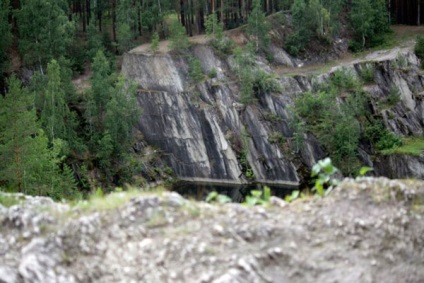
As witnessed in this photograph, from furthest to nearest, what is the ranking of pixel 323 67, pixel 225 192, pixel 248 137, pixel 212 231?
pixel 323 67, pixel 248 137, pixel 225 192, pixel 212 231

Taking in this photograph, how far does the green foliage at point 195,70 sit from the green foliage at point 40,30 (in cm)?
1284

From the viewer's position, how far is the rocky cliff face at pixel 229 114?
→ 157 ft

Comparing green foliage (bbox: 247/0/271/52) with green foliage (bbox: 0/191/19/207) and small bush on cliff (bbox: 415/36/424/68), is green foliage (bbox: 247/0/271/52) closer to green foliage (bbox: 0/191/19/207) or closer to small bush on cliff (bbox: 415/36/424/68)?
small bush on cliff (bbox: 415/36/424/68)

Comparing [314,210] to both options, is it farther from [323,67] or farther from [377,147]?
[323,67]

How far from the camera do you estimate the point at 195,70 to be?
51.6 metres

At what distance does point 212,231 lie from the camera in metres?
10.5

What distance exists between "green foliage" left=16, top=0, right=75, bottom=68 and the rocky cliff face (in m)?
8.92

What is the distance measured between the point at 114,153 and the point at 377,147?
23.8m

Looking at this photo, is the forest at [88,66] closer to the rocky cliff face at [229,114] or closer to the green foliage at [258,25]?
the green foliage at [258,25]

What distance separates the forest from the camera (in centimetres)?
3272

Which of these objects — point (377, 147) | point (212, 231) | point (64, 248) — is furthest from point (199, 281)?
point (377, 147)

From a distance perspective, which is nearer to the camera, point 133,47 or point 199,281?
point 199,281

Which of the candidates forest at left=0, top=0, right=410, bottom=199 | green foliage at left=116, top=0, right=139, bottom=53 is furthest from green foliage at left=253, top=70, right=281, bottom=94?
green foliage at left=116, top=0, right=139, bottom=53

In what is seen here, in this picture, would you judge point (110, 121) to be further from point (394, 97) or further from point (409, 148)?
point (394, 97)
